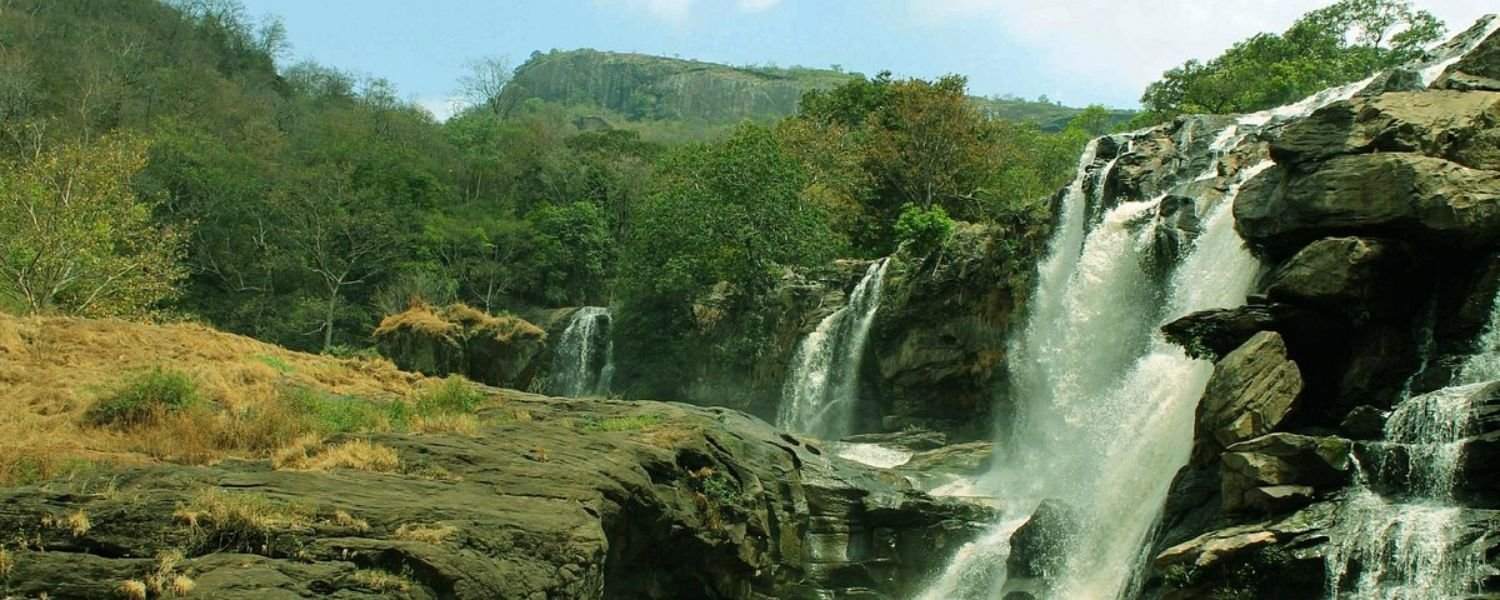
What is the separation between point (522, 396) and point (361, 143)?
154 ft

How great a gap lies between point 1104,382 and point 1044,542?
719cm

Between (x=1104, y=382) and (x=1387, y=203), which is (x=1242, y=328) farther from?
(x=1104, y=382)

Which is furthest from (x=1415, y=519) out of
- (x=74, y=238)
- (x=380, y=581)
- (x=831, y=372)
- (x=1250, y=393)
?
(x=74, y=238)

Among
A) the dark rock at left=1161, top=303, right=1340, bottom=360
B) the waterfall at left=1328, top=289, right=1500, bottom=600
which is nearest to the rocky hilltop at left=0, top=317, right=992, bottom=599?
the dark rock at left=1161, top=303, right=1340, bottom=360

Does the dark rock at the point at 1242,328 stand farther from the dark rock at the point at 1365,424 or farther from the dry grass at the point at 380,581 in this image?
the dry grass at the point at 380,581

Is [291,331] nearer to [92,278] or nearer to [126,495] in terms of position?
A: [92,278]

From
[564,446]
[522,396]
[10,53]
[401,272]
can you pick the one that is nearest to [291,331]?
[401,272]

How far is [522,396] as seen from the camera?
20.8 m

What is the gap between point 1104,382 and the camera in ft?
86.6

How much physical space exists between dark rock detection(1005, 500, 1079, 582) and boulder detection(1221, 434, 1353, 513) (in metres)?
4.85

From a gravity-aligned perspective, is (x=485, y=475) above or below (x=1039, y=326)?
A: below

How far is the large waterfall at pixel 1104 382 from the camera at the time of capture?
2002 cm

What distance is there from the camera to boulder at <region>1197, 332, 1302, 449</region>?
1653 cm

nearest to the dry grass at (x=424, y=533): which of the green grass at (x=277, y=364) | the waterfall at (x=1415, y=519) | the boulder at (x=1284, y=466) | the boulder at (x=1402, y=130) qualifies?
the green grass at (x=277, y=364)
